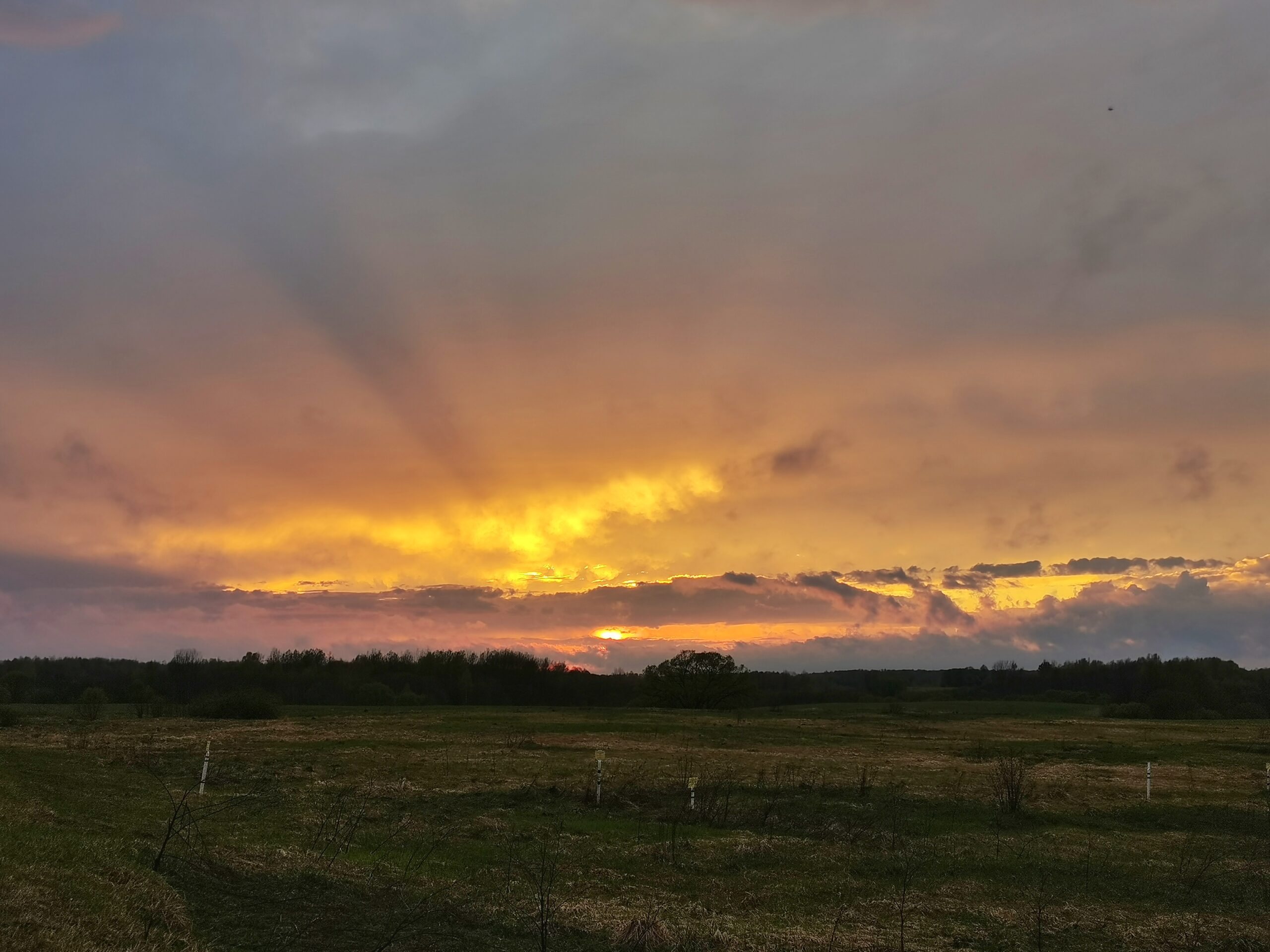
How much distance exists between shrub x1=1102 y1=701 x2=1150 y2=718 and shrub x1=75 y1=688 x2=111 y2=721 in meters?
98.5

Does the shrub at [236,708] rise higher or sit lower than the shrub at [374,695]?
higher

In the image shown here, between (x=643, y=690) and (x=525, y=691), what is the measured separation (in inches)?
1452

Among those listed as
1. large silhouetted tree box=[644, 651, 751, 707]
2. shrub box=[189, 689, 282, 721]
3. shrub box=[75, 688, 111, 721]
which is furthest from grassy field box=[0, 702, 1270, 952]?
large silhouetted tree box=[644, 651, 751, 707]

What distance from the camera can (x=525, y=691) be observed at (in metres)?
147

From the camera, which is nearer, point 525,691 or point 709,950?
point 709,950

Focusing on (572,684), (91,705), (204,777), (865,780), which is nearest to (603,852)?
(204,777)

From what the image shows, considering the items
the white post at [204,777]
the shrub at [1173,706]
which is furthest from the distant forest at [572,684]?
the white post at [204,777]

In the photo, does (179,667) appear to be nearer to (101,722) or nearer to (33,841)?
(101,722)

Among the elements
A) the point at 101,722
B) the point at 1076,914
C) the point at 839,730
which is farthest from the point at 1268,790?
the point at 101,722

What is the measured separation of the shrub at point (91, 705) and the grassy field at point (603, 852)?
2071cm

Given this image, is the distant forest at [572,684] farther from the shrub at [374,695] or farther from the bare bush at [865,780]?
the bare bush at [865,780]

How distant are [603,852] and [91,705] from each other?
59911 millimetres

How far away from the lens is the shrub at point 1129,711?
95.8 meters

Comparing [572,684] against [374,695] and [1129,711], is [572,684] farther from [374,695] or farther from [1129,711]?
[1129,711]
